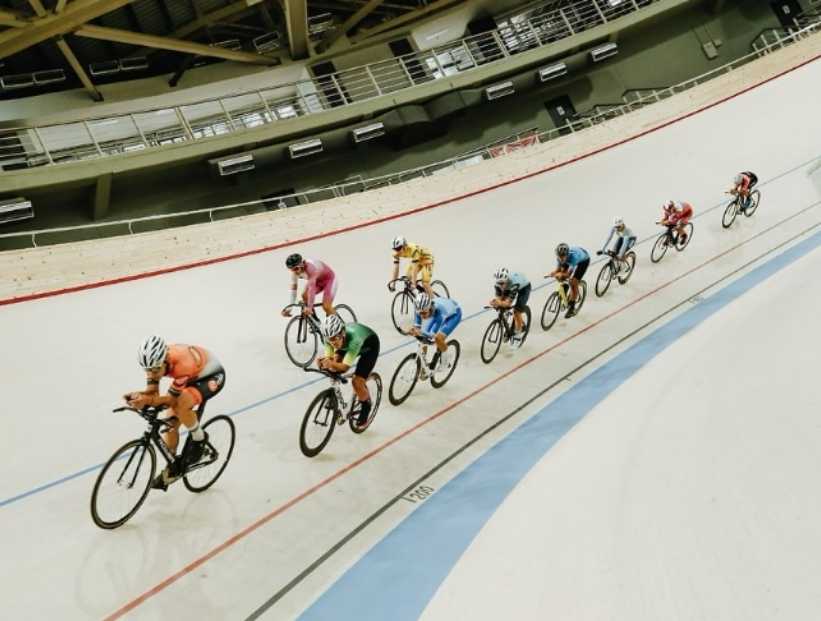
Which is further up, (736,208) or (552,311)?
(552,311)

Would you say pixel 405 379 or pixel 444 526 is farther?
pixel 405 379

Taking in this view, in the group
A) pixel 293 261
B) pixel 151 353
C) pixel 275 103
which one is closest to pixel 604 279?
pixel 293 261

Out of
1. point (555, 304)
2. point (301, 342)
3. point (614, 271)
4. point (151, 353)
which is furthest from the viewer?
point (614, 271)

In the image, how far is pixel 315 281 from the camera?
5422 mm

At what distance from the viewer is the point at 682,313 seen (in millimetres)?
7465

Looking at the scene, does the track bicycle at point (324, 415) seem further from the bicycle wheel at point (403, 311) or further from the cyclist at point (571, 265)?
the cyclist at point (571, 265)

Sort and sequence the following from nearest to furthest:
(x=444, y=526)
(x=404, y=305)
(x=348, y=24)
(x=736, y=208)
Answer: (x=444, y=526), (x=404, y=305), (x=736, y=208), (x=348, y=24)

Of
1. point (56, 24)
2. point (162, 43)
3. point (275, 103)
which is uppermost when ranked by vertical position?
point (162, 43)

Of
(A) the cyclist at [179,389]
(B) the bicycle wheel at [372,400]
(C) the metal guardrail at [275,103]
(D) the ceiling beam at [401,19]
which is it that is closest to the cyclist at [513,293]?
(B) the bicycle wheel at [372,400]

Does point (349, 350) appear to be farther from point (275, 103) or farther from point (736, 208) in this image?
point (275, 103)

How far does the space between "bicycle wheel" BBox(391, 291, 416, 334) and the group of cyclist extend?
11.5 inches

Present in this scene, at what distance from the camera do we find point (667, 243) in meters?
9.00

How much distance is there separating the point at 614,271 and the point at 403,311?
3.37 meters

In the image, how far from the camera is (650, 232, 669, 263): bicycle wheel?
8984mm
